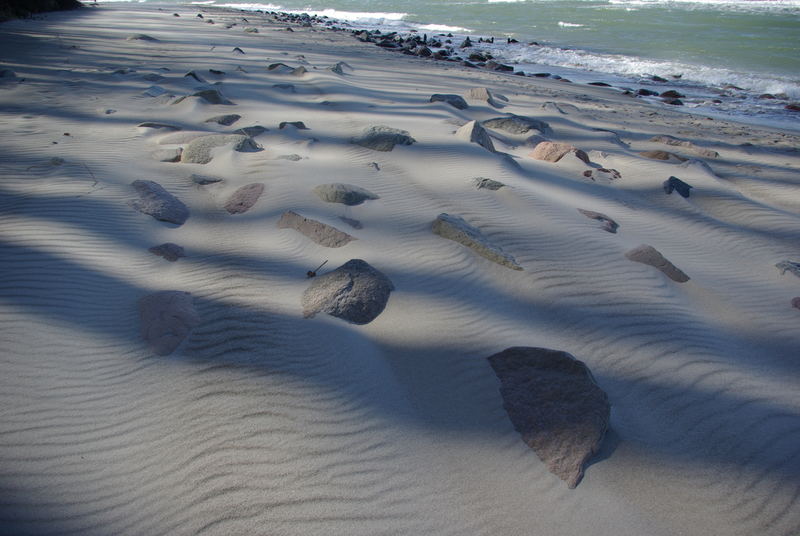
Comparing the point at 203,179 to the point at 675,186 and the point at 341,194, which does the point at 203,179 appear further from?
the point at 675,186

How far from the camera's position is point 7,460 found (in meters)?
1.95

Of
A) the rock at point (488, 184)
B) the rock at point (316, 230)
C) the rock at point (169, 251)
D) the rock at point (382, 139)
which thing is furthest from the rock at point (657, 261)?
the rock at point (169, 251)

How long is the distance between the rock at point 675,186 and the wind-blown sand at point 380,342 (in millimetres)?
83

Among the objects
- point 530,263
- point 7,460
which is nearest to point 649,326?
point 530,263

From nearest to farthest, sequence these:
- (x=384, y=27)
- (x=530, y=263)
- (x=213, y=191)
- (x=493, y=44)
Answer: (x=530, y=263)
(x=213, y=191)
(x=493, y=44)
(x=384, y=27)

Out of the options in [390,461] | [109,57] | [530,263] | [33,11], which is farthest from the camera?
[33,11]

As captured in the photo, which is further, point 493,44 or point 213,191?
point 493,44

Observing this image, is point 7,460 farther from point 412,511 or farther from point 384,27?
point 384,27

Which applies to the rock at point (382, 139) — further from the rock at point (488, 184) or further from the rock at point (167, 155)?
the rock at point (167, 155)

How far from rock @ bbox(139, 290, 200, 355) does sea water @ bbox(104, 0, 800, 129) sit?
1127 cm

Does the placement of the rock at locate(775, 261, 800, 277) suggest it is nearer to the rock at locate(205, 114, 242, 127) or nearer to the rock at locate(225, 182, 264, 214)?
the rock at locate(225, 182, 264, 214)

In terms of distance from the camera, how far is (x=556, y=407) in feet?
7.42

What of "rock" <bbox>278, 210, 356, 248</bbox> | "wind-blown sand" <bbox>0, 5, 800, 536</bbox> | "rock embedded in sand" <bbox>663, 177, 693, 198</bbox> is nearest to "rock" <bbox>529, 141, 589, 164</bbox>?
"wind-blown sand" <bbox>0, 5, 800, 536</bbox>

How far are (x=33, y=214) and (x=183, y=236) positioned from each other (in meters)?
1.14
